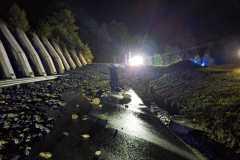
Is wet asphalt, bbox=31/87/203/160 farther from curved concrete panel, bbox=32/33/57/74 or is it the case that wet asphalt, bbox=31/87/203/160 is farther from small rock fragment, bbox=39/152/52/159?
curved concrete panel, bbox=32/33/57/74

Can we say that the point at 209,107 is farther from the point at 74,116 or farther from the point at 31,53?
the point at 31,53

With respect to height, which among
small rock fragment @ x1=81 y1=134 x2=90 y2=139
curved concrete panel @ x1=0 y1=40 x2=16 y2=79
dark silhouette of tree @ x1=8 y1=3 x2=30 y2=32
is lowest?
small rock fragment @ x1=81 y1=134 x2=90 y2=139

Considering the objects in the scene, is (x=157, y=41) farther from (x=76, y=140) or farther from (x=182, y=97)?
(x=76, y=140)

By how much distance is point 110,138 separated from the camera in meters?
4.96

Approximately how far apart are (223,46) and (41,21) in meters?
28.5

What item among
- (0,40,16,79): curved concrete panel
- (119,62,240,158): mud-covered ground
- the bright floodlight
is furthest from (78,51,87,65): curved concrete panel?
the bright floodlight

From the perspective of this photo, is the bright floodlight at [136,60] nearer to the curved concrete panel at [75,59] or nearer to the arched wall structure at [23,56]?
the curved concrete panel at [75,59]

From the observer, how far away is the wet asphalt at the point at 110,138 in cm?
413

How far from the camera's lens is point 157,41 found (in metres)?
47.7

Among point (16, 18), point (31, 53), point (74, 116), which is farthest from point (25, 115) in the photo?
point (16, 18)

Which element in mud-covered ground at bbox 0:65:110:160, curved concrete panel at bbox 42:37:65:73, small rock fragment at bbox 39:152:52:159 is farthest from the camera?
curved concrete panel at bbox 42:37:65:73

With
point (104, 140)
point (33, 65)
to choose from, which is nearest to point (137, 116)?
point (104, 140)

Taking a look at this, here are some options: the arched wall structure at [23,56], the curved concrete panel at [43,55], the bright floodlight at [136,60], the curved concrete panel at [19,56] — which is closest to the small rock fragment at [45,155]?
the arched wall structure at [23,56]

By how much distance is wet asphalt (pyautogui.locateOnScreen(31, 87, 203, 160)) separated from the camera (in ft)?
13.5
